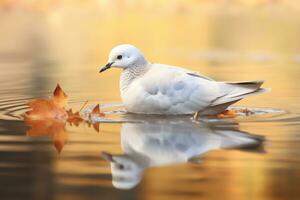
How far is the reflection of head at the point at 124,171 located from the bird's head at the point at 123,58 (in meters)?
2.51

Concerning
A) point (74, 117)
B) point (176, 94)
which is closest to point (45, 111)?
point (74, 117)

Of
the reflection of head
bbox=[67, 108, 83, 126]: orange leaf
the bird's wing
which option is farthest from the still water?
bbox=[67, 108, 83, 126]: orange leaf

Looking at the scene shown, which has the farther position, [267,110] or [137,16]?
[137,16]

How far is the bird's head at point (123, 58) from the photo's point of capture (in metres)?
9.07

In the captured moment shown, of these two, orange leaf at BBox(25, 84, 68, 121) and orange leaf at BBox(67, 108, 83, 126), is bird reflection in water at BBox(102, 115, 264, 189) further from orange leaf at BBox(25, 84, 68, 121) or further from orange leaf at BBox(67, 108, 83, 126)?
orange leaf at BBox(25, 84, 68, 121)

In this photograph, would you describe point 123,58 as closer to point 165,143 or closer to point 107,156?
point 165,143

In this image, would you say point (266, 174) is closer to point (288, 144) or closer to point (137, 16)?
point (288, 144)

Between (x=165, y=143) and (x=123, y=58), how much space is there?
2.23m

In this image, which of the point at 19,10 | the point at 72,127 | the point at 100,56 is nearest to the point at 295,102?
the point at 72,127

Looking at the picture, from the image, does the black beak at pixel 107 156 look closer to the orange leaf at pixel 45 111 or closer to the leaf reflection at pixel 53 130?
the leaf reflection at pixel 53 130

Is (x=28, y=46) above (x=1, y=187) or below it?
above

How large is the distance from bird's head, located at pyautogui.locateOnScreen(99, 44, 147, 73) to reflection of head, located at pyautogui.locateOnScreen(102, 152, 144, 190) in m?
2.51

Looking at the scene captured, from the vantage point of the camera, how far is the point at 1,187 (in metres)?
5.62

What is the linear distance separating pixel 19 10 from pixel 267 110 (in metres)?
25.7
